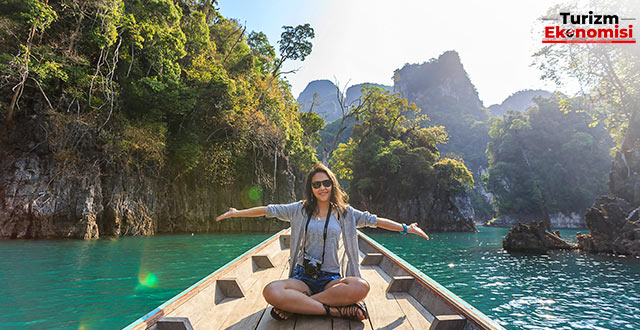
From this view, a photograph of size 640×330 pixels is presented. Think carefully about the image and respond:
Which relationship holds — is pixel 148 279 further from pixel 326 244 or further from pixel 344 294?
A: pixel 344 294

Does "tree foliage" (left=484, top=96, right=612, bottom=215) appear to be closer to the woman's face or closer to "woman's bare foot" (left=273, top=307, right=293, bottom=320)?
the woman's face

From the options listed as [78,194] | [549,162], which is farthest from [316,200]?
[549,162]

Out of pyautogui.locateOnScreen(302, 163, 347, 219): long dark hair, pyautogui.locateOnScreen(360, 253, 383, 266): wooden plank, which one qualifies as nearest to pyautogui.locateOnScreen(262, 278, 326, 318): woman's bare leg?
pyautogui.locateOnScreen(302, 163, 347, 219): long dark hair

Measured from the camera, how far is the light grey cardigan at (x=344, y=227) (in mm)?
2482

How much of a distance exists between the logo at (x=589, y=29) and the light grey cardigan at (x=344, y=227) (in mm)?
23003

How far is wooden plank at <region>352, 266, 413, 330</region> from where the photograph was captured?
217cm

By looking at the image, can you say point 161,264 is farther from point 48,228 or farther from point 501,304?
point 48,228

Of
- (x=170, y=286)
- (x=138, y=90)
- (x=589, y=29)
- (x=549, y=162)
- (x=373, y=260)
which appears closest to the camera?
(x=373, y=260)

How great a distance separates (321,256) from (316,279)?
18 centimetres

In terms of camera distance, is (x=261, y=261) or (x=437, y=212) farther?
(x=437, y=212)

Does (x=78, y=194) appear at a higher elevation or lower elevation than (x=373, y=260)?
higher

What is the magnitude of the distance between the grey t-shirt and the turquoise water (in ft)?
8.17

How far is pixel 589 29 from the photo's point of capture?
1809cm

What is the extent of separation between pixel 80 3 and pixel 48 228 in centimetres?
846
